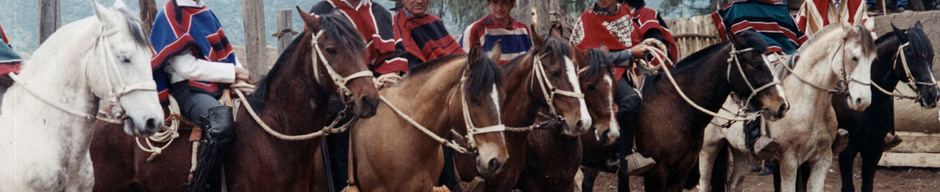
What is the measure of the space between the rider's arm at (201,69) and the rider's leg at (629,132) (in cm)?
317

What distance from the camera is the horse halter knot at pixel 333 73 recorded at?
17.7 feet

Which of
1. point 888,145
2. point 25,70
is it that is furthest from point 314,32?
point 888,145

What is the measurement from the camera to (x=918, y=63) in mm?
9344

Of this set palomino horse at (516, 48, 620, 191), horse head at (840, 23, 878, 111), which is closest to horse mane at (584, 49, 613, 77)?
palomino horse at (516, 48, 620, 191)

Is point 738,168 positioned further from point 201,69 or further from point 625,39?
point 201,69

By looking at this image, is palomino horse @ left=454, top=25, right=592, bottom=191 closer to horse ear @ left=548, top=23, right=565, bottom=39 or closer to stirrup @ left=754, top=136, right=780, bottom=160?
horse ear @ left=548, top=23, right=565, bottom=39

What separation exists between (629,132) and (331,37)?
10.5 ft

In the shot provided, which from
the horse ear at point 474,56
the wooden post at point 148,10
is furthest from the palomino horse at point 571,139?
the wooden post at point 148,10

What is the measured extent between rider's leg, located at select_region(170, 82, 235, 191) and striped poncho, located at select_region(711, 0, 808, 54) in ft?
17.5

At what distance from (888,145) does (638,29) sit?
10.3 feet

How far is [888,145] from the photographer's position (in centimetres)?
1000

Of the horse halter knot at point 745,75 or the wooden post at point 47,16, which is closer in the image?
the horse halter knot at point 745,75

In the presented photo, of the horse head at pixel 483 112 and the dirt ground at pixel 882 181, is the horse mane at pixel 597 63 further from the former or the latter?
the dirt ground at pixel 882 181

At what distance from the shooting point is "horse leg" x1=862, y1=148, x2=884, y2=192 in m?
9.81
